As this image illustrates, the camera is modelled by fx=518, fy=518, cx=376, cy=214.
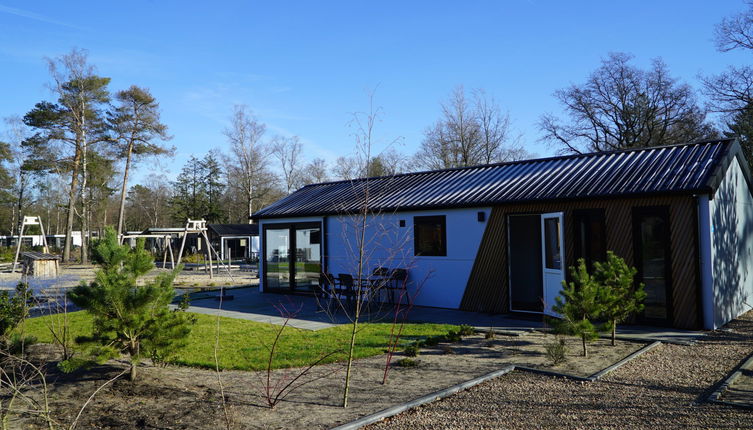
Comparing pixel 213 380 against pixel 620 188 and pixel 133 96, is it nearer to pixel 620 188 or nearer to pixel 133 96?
pixel 620 188

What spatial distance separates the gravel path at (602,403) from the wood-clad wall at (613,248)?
7.86 feet

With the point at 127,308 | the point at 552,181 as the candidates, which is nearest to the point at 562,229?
the point at 552,181

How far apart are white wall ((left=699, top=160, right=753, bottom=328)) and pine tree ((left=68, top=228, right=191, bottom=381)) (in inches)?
344

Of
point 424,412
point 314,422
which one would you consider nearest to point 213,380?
point 314,422

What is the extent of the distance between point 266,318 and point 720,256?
8.96 m

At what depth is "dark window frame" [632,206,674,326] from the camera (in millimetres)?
9250

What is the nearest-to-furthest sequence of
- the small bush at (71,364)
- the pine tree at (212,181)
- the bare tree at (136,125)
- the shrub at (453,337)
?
the small bush at (71,364), the shrub at (453,337), the bare tree at (136,125), the pine tree at (212,181)

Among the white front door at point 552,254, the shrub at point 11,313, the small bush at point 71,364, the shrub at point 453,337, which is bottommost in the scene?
the shrub at point 453,337

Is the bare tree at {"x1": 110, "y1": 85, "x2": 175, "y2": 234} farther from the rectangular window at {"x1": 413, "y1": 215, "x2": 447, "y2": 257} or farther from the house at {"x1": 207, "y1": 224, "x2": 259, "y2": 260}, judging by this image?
the rectangular window at {"x1": 413, "y1": 215, "x2": 447, "y2": 257}

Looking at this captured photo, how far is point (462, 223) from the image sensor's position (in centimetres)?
1181

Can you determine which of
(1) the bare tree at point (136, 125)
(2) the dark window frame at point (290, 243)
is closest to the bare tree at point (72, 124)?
(1) the bare tree at point (136, 125)

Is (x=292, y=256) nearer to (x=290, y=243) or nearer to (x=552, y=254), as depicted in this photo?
(x=290, y=243)

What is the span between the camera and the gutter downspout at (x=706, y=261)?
8.90 metres

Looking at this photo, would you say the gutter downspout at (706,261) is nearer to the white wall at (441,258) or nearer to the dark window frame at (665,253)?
the dark window frame at (665,253)
